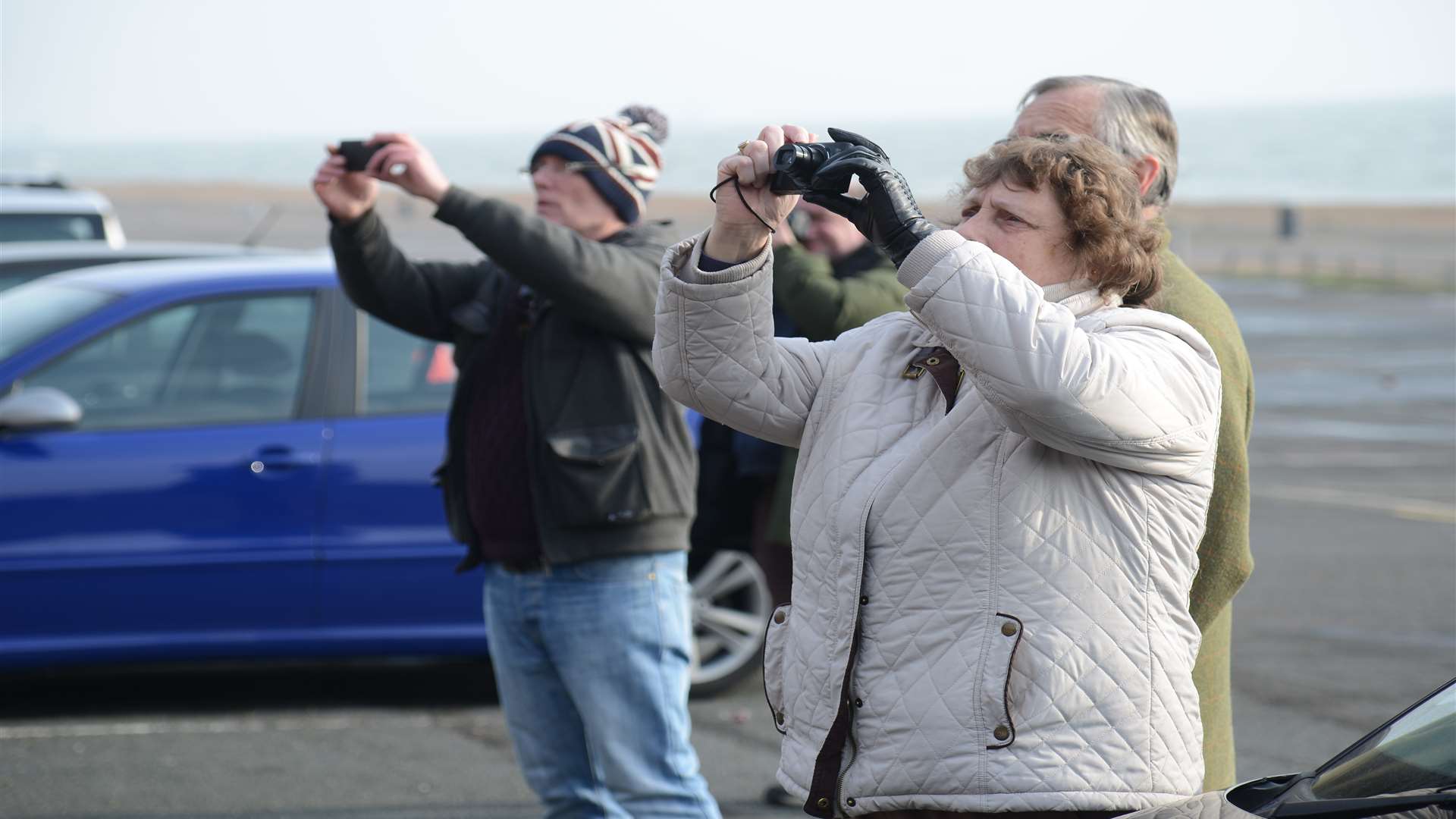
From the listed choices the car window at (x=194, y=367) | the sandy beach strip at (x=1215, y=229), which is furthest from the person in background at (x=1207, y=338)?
the sandy beach strip at (x=1215, y=229)

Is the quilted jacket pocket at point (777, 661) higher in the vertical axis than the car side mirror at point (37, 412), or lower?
higher

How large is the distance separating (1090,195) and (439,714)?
429 centimetres

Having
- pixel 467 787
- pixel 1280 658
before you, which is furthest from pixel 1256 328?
pixel 467 787

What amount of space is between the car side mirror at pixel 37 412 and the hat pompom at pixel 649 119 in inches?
91.3

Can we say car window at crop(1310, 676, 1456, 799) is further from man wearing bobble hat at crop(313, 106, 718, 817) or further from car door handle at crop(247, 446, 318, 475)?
car door handle at crop(247, 446, 318, 475)

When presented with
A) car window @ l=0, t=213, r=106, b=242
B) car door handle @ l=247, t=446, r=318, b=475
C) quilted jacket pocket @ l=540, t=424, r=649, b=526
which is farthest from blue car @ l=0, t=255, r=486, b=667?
car window @ l=0, t=213, r=106, b=242

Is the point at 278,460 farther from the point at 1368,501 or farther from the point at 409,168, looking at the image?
the point at 1368,501

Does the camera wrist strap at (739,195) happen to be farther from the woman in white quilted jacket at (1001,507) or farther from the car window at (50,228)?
the car window at (50,228)

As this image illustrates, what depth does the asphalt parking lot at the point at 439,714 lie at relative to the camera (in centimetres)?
498

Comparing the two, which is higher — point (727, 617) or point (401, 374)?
point (401, 374)

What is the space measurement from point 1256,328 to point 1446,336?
2.51 m

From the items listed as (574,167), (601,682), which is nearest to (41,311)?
(574,167)

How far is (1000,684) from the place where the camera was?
2.07 meters

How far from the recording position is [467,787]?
5.07 m
